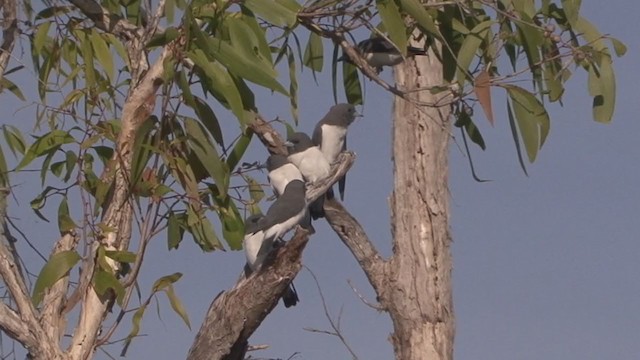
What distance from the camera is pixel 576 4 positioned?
260 centimetres

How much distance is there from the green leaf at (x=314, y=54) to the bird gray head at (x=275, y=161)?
124 centimetres

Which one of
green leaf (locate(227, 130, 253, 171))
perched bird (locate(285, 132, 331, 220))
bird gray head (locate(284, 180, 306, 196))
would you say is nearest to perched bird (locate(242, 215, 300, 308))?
bird gray head (locate(284, 180, 306, 196))

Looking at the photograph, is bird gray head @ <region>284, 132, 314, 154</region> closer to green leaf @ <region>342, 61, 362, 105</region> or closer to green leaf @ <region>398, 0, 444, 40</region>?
green leaf @ <region>342, 61, 362, 105</region>

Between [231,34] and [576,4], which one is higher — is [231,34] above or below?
below

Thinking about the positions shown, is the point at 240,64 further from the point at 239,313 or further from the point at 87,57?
the point at 239,313

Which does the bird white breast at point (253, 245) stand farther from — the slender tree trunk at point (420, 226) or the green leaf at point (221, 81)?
the green leaf at point (221, 81)

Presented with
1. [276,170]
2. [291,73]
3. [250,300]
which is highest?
[276,170]

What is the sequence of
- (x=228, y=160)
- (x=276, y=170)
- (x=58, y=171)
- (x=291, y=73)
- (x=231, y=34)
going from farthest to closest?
(x=276, y=170)
(x=291, y=73)
(x=228, y=160)
(x=58, y=171)
(x=231, y=34)

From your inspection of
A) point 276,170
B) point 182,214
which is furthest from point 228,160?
point 276,170

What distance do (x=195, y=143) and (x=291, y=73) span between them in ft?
2.73

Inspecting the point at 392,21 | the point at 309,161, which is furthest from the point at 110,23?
the point at 309,161

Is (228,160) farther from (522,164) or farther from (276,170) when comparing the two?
(276,170)

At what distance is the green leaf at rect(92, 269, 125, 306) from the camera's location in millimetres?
2363

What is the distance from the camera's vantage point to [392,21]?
7.80ft
